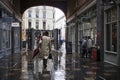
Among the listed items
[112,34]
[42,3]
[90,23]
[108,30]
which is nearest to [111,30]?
[112,34]

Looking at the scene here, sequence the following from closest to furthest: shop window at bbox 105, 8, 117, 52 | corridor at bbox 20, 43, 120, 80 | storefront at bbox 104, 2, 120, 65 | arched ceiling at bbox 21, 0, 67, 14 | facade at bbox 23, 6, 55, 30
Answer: corridor at bbox 20, 43, 120, 80, storefront at bbox 104, 2, 120, 65, shop window at bbox 105, 8, 117, 52, arched ceiling at bbox 21, 0, 67, 14, facade at bbox 23, 6, 55, 30

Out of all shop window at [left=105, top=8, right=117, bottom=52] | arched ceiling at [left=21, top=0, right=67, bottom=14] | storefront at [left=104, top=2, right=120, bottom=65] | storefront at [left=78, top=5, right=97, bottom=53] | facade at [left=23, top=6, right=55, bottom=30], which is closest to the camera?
storefront at [left=104, top=2, right=120, bottom=65]

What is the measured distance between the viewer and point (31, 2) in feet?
145

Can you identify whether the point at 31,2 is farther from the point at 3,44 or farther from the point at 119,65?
the point at 119,65

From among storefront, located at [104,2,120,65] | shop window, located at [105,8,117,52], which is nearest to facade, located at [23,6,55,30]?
storefront, located at [104,2,120,65]

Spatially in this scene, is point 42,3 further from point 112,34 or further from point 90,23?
point 112,34

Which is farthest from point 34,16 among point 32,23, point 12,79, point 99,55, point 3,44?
point 12,79

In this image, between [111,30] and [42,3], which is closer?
[111,30]

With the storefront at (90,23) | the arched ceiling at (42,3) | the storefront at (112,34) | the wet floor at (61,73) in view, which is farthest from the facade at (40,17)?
the wet floor at (61,73)

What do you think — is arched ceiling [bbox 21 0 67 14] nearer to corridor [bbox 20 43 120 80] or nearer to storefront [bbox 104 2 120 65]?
storefront [bbox 104 2 120 65]

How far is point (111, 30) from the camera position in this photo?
19531 millimetres

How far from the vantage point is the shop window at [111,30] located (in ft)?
61.3

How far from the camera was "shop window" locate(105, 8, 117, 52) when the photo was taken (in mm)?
18688

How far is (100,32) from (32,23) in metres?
82.3
